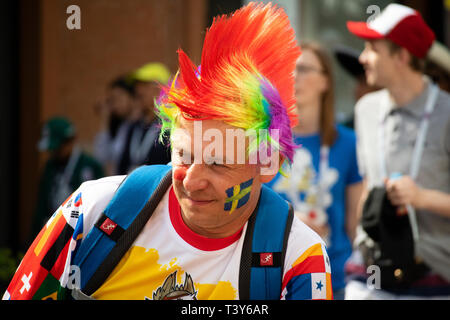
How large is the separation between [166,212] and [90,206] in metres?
0.26

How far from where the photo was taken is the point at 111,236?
2.10 metres

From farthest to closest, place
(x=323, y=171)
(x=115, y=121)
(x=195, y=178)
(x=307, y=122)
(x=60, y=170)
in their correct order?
1. (x=115, y=121)
2. (x=60, y=170)
3. (x=307, y=122)
4. (x=323, y=171)
5. (x=195, y=178)

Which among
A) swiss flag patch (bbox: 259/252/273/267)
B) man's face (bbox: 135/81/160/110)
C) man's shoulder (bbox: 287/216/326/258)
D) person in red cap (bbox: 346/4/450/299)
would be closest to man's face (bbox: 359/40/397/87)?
person in red cap (bbox: 346/4/450/299)

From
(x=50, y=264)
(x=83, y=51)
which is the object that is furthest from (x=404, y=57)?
(x=83, y=51)

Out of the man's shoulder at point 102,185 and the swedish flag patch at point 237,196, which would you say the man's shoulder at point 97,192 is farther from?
the swedish flag patch at point 237,196

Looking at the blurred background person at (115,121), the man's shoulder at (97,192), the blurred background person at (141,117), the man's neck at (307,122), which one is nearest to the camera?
the man's shoulder at (97,192)

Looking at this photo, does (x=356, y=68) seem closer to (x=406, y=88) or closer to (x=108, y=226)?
(x=406, y=88)

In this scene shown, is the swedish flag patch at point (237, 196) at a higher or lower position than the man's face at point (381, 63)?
lower

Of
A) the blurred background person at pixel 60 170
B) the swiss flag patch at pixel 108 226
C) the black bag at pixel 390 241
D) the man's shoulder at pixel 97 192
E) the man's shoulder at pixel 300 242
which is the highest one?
the man's shoulder at pixel 97 192

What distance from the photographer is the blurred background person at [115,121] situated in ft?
22.9

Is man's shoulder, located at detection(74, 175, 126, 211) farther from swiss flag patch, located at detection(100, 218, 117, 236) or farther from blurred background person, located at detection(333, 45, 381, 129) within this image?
blurred background person, located at detection(333, 45, 381, 129)

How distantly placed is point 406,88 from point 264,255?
1967 millimetres

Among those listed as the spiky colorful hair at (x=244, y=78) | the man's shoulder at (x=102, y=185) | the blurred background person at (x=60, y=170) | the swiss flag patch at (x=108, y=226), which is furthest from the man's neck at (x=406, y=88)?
the blurred background person at (x=60, y=170)

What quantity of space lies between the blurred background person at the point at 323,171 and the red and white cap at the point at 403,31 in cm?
58
